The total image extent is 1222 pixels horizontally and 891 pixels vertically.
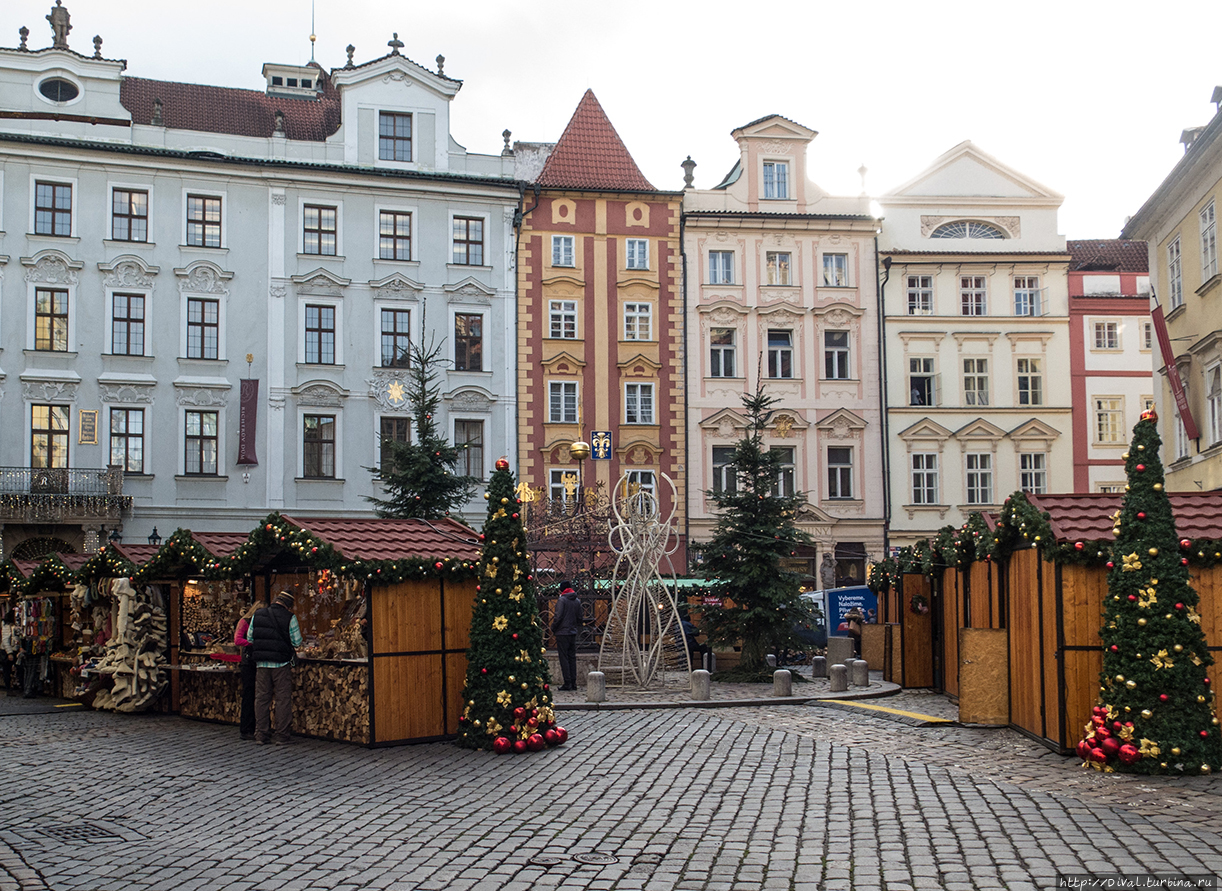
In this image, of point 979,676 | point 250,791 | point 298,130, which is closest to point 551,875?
point 250,791

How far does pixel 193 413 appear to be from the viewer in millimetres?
36531

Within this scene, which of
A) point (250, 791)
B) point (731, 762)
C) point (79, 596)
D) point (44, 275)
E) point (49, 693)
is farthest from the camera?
point (44, 275)

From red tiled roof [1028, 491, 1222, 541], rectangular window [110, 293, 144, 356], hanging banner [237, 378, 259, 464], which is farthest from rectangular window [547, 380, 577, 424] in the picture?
red tiled roof [1028, 491, 1222, 541]

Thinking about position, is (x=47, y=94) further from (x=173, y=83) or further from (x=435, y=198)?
(x=435, y=198)

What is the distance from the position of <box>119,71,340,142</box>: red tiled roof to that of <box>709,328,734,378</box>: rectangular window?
13.9 m

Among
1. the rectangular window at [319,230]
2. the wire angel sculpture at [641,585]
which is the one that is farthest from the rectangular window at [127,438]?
the wire angel sculpture at [641,585]

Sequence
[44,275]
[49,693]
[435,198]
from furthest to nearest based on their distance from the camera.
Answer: [435,198] → [44,275] → [49,693]

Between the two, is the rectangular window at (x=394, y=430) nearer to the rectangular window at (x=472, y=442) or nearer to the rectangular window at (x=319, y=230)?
the rectangular window at (x=472, y=442)

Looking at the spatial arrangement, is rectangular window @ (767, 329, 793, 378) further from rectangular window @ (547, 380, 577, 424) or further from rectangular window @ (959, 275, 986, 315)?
rectangular window @ (547, 380, 577, 424)

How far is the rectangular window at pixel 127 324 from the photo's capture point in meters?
36.3

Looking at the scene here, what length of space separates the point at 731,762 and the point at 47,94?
32.9 meters

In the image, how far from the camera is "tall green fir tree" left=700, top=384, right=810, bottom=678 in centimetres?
2309

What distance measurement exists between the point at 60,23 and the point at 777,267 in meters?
24.0

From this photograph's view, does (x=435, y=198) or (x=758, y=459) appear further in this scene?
(x=435, y=198)
